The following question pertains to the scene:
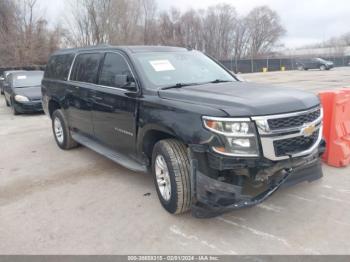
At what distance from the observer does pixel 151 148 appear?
159 inches

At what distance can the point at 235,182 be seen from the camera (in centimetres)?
318

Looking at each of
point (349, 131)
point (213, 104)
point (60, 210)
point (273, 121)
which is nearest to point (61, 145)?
point (60, 210)

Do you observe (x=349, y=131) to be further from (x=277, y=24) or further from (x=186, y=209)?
(x=277, y=24)

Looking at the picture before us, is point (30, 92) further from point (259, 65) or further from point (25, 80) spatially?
point (259, 65)

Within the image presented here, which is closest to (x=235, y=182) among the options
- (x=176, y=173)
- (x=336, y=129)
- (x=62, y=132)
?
(x=176, y=173)

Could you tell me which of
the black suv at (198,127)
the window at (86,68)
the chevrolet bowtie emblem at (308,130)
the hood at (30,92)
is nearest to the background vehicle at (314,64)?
the hood at (30,92)

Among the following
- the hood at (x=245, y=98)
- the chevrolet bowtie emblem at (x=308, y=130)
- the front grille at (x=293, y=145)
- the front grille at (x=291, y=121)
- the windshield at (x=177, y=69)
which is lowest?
the front grille at (x=293, y=145)

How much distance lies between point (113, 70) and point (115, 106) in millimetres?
561

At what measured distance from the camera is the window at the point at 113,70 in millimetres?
4288

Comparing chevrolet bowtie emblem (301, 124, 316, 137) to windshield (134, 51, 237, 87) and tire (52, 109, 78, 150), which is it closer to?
windshield (134, 51, 237, 87)

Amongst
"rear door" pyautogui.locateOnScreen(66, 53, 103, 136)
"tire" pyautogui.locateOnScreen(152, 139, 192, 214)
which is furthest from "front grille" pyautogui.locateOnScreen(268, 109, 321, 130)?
"rear door" pyautogui.locateOnScreen(66, 53, 103, 136)

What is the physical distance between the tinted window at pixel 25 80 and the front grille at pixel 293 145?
11050 mm

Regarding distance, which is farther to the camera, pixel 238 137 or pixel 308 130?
pixel 308 130

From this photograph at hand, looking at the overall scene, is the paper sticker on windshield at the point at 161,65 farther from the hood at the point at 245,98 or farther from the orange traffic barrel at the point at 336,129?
the orange traffic barrel at the point at 336,129
